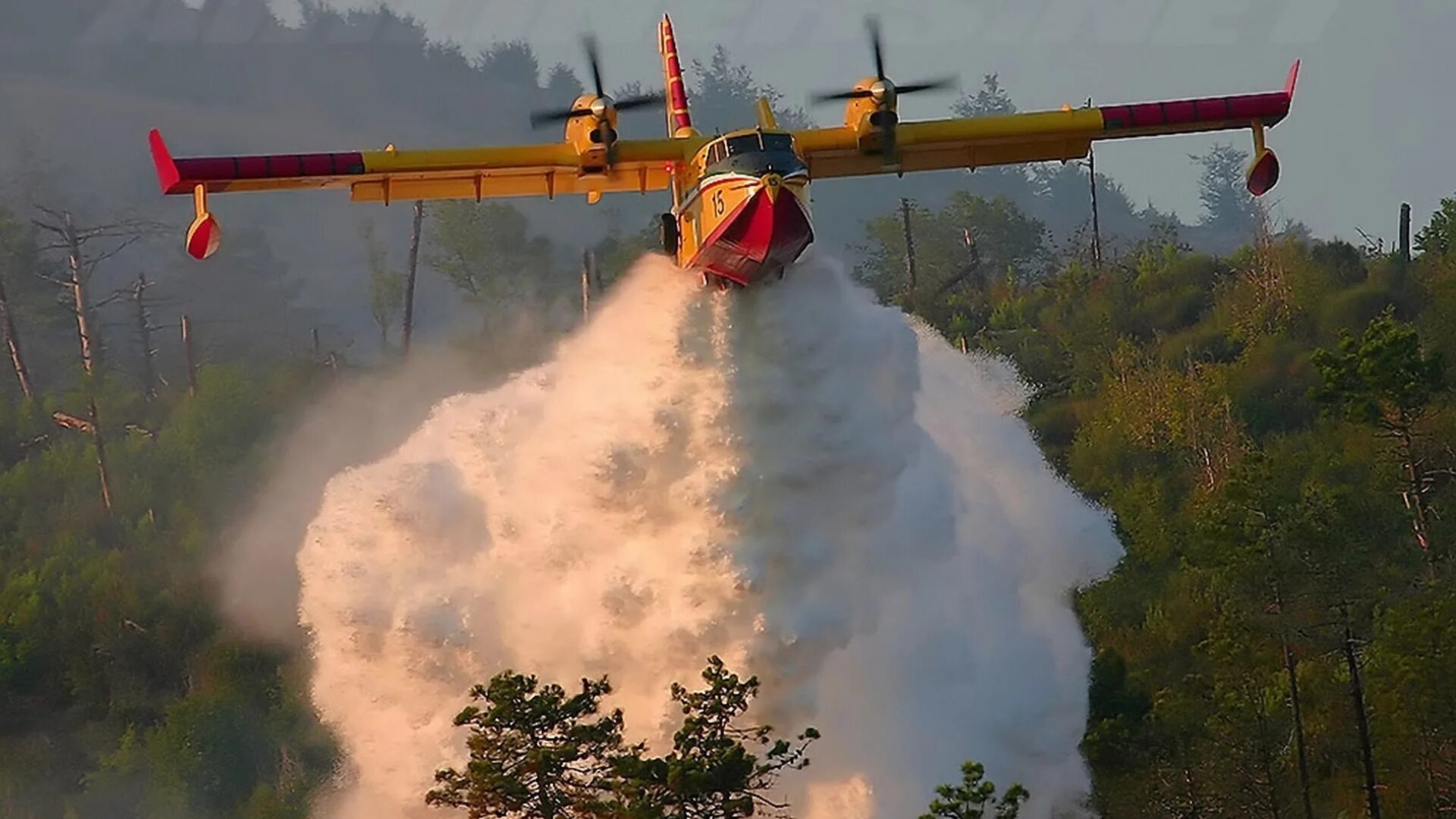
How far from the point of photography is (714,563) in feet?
74.2

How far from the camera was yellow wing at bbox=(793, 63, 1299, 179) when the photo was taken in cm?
2422

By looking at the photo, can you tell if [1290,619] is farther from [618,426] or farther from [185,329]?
[185,329]

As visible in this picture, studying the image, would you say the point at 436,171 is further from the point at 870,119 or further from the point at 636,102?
the point at 870,119

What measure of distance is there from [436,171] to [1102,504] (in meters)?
21.8

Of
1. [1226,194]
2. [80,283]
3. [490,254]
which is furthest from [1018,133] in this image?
[1226,194]

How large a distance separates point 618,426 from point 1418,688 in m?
10.6

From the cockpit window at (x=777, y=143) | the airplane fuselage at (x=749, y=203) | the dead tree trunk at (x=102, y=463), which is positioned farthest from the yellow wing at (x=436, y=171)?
the dead tree trunk at (x=102, y=463)

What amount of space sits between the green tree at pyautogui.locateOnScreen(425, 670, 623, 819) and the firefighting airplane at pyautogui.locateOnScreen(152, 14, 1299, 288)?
5.61 metres

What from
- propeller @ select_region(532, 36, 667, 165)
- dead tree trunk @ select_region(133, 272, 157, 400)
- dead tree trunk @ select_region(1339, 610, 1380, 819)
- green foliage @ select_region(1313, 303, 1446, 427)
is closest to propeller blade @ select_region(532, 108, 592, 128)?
propeller @ select_region(532, 36, 667, 165)

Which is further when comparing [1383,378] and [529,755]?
[1383,378]

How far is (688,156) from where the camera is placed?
23.5m

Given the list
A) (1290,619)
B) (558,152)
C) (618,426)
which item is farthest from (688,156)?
(1290,619)

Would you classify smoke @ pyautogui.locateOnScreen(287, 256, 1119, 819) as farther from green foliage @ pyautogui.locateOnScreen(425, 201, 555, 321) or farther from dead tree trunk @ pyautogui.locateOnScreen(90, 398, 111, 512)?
green foliage @ pyautogui.locateOnScreen(425, 201, 555, 321)

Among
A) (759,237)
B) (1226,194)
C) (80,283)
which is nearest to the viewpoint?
(759,237)
